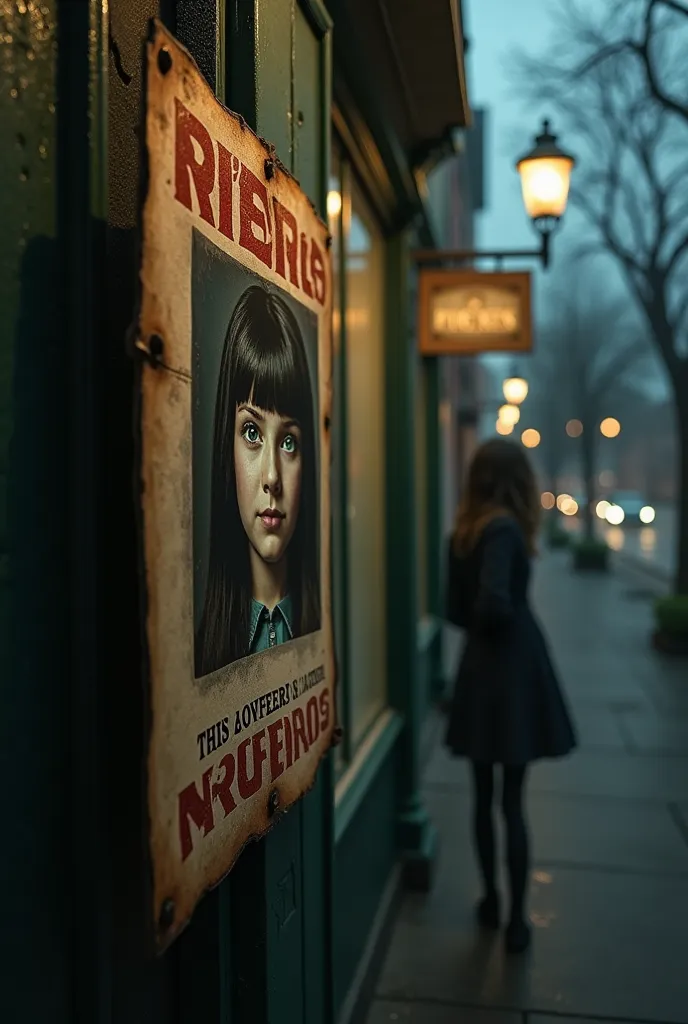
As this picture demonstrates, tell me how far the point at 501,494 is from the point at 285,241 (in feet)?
7.70

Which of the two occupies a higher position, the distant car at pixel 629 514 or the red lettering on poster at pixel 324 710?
the red lettering on poster at pixel 324 710

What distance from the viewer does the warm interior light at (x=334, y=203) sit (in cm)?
379

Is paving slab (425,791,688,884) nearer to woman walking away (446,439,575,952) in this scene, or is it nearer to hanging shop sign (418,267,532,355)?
woman walking away (446,439,575,952)

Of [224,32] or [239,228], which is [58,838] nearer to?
[239,228]

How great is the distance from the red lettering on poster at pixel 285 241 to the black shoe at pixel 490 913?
325cm

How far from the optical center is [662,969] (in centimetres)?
394

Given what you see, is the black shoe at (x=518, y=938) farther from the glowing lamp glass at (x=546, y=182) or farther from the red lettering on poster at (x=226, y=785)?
the glowing lamp glass at (x=546, y=182)

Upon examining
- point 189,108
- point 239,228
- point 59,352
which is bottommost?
point 59,352

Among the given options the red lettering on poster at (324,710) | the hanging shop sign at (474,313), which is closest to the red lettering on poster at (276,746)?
the red lettering on poster at (324,710)

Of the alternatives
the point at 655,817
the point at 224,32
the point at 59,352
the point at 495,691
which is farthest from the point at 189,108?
the point at 655,817

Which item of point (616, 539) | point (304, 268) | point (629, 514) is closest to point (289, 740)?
point (304, 268)

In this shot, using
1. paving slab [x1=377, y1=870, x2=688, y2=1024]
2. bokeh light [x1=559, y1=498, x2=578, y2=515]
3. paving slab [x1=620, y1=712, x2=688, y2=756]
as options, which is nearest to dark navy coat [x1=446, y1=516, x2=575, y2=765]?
paving slab [x1=377, y1=870, x2=688, y2=1024]

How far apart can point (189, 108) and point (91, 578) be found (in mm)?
768

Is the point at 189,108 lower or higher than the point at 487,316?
lower
